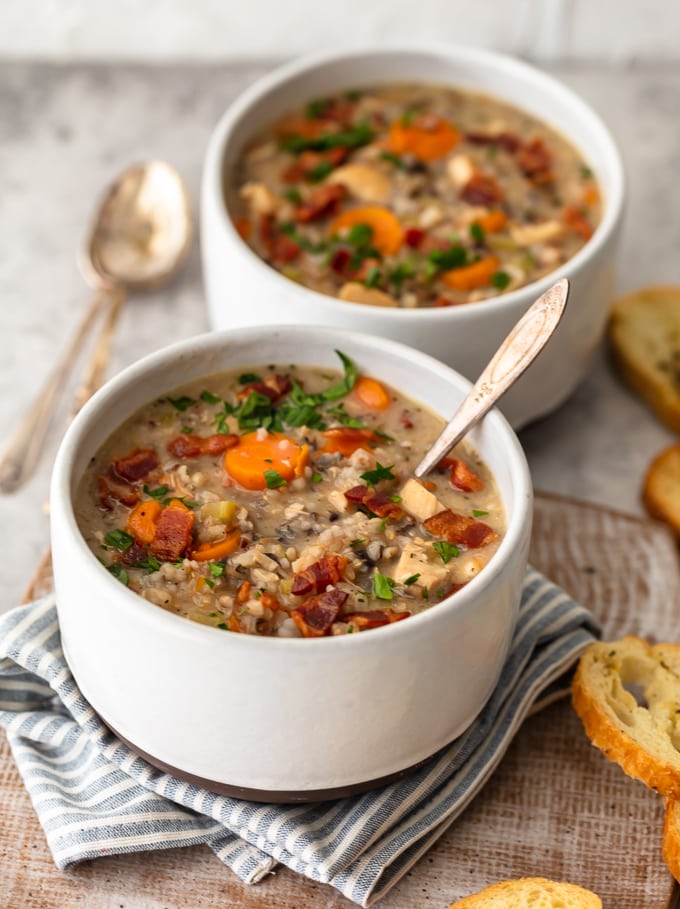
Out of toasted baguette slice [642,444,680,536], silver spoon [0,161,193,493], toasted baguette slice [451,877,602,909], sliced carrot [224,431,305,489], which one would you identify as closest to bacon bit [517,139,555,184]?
toasted baguette slice [642,444,680,536]

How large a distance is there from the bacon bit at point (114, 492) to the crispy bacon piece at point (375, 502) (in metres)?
0.41

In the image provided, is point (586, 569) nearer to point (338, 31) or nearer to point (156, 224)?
point (156, 224)

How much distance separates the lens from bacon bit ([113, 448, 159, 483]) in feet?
8.05

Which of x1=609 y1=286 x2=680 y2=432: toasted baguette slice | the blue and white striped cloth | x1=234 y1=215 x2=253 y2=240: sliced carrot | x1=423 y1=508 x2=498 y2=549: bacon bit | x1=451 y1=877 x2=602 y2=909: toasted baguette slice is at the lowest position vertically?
x1=609 y1=286 x2=680 y2=432: toasted baguette slice

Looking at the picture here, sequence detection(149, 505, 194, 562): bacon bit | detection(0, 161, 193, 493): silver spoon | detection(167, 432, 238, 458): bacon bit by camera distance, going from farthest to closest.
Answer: detection(0, 161, 193, 493): silver spoon
detection(167, 432, 238, 458): bacon bit
detection(149, 505, 194, 562): bacon bit

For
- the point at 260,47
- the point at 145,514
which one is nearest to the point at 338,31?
the point at 260,47

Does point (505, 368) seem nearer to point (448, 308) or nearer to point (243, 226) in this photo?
point (448, 308)

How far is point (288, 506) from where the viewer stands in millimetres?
2412

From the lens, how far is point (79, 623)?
2.22 m

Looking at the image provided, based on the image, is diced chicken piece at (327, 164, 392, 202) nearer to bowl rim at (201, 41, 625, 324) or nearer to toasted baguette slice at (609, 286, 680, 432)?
bowl rim at (201, 41, 625, 324)

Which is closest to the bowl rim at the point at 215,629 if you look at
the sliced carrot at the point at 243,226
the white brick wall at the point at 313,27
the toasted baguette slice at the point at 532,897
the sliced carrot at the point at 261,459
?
the sliced carrot at the point at 261,459

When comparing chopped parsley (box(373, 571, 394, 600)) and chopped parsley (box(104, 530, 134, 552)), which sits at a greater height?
chopped parsley (box(104, 530, 134, 552))

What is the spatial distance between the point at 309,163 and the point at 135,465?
1392 millimetres

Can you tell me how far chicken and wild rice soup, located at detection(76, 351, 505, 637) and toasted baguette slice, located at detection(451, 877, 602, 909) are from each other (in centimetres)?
51
